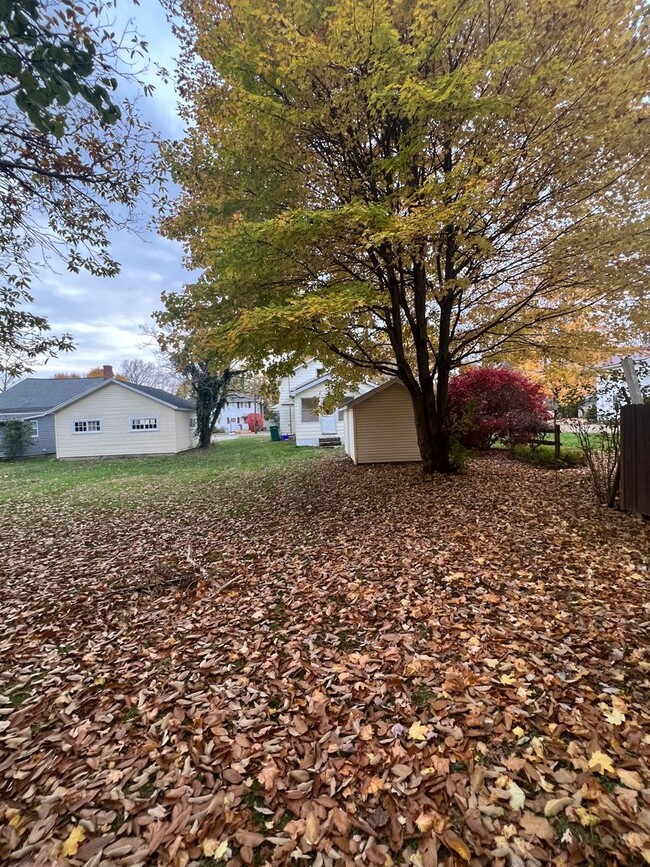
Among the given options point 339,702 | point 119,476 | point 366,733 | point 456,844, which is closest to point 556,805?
point 456,844

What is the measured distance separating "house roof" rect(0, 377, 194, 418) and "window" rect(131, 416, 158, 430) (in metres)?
1.11

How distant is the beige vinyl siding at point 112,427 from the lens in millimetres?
19766

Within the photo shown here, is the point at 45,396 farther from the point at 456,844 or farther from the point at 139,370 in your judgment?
the point at 139,370

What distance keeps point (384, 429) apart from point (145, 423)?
1376 cm

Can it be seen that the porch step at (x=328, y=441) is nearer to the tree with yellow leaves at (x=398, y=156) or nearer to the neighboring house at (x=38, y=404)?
the tree with yellow leaves at (x=398, y=156)

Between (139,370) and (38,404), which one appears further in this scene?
(139,370)

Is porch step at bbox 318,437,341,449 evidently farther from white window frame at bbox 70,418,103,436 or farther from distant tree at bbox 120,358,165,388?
distant tree at bbox 120,358,165,388

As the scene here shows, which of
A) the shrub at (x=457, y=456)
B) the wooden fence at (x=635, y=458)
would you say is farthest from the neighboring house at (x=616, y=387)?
the shrub at (x=457, y=456)

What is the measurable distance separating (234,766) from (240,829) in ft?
1.10

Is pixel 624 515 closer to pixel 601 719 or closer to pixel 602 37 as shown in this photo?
pixel 601 719

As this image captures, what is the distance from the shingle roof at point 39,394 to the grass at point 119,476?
523 centimetres

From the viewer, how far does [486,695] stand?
2.42m

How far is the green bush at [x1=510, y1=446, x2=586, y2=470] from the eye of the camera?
943 cm

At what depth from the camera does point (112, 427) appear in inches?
786
